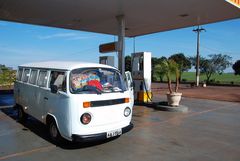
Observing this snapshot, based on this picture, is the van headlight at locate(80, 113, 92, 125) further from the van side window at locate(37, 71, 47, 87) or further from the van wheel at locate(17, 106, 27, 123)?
the van wheel at locate(17, 106, 27, 123)

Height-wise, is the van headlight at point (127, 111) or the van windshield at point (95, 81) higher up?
the van windshield at point (95, 81)

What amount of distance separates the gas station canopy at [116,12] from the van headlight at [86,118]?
6053mm

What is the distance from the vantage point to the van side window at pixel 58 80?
5.59m

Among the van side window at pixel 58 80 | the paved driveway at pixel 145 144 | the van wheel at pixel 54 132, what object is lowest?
the paved driveway at pixel 145 144

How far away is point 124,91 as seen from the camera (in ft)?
20.1

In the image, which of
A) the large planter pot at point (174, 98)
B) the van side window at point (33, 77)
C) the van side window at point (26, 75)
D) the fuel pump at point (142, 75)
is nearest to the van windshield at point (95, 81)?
the van side window at point (33, 77)

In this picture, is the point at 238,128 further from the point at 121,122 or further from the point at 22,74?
the point at 22,74

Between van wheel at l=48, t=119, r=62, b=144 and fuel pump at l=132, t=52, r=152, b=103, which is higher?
fuel pump at l=132, t=52, r=152, b=103

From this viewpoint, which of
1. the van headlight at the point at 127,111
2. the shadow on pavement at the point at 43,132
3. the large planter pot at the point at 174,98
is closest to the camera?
the shadow on pavement at the point at 43,132

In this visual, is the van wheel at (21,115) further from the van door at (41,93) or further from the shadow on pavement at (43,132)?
the van door at (41,93)

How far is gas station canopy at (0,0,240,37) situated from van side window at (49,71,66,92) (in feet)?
15.8

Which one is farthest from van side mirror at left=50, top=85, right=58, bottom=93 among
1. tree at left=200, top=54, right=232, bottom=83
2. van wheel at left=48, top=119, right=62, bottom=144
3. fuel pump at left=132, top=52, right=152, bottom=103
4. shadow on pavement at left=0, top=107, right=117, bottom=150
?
tree at left=200, top=54, right=232, bottom=83

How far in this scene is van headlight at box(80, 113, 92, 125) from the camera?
520 centimetres

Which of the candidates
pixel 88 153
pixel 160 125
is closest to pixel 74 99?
pixel 88 153
